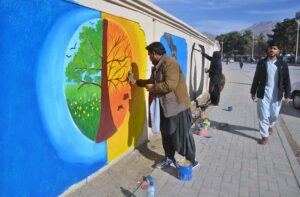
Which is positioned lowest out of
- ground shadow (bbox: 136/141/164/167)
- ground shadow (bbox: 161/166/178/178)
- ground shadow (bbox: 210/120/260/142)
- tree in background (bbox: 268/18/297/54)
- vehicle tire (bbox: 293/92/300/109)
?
ground shadow (bbox: 161/166/178/178)

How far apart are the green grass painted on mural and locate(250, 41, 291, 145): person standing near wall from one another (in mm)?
3519

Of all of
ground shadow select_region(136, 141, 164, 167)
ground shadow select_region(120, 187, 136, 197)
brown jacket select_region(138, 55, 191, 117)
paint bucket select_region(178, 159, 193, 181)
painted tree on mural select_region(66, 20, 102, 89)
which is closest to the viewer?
painted tree on mural select_region(66, 20, 102, 89)

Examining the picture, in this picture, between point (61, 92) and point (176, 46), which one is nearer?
point (61, 92)

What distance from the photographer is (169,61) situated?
434cm

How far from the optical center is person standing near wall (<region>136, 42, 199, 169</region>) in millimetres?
4312

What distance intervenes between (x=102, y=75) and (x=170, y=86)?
3.03 ft

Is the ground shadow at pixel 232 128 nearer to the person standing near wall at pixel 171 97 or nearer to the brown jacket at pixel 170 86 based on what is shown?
the person standing near wall at pixel 171 97

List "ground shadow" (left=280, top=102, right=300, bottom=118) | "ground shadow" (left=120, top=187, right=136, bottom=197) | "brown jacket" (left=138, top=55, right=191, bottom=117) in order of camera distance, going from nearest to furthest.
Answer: "ground shadow" (left=120, top=187, right=136, bottom=197) < "brown jacket" (left=138, top=55, right=191, bottom=117) < "ground shadow" (left=280, top=102, right=300, bottom=118)

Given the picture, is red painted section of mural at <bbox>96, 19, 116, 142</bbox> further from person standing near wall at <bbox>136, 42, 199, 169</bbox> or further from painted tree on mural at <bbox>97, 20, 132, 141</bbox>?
person standing near wall at <bbox>136, 42, 199, 169</bbox>

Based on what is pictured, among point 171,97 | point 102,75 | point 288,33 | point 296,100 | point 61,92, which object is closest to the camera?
point 61,92

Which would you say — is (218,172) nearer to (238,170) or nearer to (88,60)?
(238,170)

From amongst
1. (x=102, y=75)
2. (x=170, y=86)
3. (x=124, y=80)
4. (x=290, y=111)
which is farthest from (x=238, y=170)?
(x=290, y=111)

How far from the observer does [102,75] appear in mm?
4375

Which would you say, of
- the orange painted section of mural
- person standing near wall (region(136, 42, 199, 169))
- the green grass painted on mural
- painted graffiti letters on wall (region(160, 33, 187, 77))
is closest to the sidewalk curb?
person standing near wall (region(136, 42, 199, 169))
